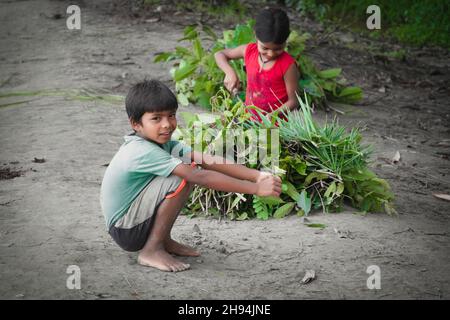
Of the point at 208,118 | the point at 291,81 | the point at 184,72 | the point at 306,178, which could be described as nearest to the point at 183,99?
the point at 184,72

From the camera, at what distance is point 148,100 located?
2977 mm

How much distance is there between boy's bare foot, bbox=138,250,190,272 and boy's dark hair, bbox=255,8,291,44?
2.01 metres

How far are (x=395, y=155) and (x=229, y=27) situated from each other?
3762 millimetres

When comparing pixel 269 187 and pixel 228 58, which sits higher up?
pixel 228 58

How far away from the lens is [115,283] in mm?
2871

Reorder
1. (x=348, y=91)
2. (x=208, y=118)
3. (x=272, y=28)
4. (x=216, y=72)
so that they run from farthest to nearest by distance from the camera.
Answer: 1. (x=348, y=91)
2. (x=216, y=72)
3. (x=272, y=28)
4. (x=208, y=118)

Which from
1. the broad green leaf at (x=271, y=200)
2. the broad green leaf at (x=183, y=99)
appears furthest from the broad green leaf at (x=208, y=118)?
the broad green leaf at (x=183, y=99)

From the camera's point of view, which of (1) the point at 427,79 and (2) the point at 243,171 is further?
(1) the point at 427,79

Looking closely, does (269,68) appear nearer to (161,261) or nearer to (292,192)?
(292,192)

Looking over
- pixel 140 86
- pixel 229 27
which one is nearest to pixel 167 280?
pixel 140 86

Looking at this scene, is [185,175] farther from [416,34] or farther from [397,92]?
[416,34]

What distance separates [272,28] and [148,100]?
1.74 m

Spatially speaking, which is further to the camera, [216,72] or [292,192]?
[216,72]
